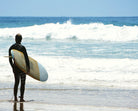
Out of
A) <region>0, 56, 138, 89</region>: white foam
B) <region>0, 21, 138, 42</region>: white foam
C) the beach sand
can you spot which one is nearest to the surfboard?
the beach sand

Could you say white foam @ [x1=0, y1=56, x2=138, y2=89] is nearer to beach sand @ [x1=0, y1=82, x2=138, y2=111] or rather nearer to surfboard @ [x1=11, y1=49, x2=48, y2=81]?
beach sand @ [x1=0, y1=82, x2=138, y2=111]

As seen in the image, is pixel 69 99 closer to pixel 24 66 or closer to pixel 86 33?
pixel 24 66

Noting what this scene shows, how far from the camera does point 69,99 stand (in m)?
5.87

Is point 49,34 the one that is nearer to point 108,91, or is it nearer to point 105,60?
point 105,60

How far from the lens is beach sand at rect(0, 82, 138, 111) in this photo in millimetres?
5121

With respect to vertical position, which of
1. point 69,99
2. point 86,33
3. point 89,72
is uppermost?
point 86,33

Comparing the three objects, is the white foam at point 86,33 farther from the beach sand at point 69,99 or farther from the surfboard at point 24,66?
the surfboard at point 24,66

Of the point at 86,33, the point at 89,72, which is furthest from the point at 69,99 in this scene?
the point at 86,33

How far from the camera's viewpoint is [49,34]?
26.4 metres

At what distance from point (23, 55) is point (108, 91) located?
2.16m

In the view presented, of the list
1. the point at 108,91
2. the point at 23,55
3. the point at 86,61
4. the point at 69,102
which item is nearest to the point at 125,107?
the point at 69,102

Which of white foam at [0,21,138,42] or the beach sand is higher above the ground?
white foam at [0,21,138,42]

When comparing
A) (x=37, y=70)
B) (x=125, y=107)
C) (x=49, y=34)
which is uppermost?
(x=49, y=34)

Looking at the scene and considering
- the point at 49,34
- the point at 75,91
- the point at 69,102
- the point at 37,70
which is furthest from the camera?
the point at 49,34
